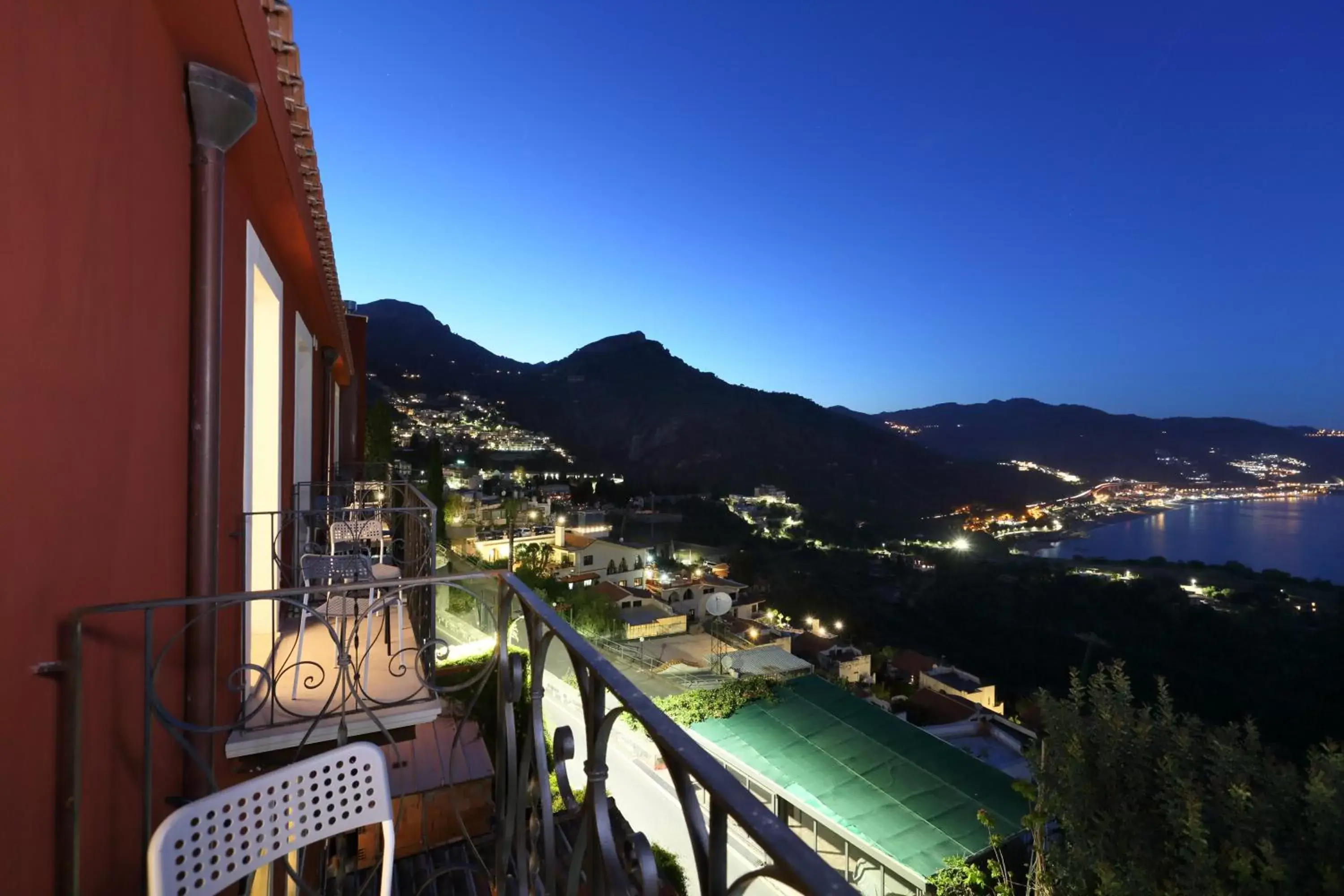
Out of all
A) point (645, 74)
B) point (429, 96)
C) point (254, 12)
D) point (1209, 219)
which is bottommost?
point (254, 12)

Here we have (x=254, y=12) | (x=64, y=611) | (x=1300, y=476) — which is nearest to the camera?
(x=64, y=611)

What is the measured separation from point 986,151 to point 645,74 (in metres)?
35.8

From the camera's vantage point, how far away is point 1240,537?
5578 centimetres

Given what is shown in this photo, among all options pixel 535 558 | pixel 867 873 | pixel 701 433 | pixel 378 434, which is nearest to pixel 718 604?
pixel 867 873

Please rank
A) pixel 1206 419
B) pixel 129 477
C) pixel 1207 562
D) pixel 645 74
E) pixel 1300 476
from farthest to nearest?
pixel 1206 419
pixel 1300 476
pixel 1207 562
pixel 645 74
pixel 129 477

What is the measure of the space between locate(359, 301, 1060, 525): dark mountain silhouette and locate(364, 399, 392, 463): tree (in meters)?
47.3

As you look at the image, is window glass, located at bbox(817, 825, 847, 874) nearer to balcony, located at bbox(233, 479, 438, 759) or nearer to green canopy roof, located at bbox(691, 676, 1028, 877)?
green canopy roof, located at bbox(691, 676, 1028, 877)

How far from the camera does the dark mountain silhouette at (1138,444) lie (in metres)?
69.9

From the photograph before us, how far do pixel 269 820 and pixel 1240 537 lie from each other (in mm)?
75344

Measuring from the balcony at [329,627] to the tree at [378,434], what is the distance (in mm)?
10209

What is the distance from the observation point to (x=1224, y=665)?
94.7ft

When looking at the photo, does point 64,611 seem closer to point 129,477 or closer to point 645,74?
point 129,477

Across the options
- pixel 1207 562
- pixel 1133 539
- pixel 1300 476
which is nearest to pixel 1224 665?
pixel 1207 562

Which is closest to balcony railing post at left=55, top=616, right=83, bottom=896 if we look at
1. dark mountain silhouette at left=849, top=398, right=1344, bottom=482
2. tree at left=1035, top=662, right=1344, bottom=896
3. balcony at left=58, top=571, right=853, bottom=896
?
balcony at left=58, top=571, right=853, bottom=896
